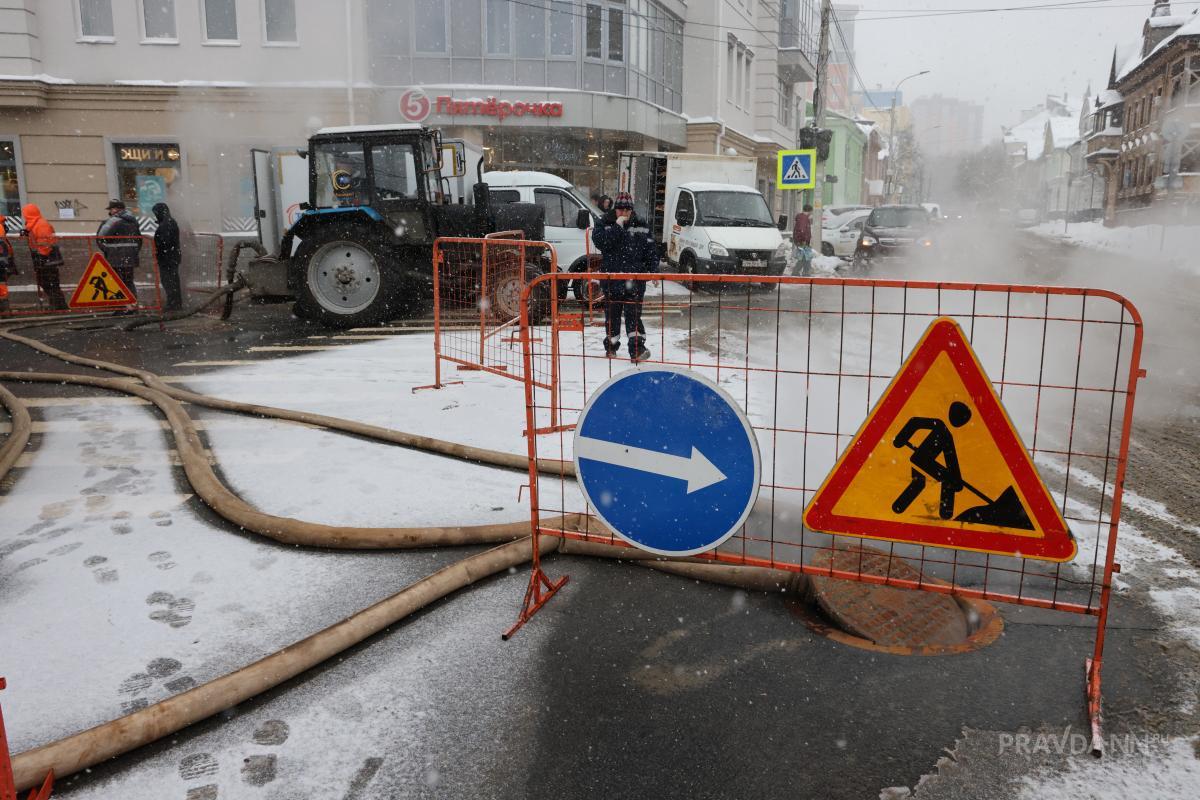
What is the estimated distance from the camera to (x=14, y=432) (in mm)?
6031

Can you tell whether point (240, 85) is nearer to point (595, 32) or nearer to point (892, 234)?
point (595, 32)

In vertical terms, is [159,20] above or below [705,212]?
above

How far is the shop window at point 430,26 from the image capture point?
22641 millimetres

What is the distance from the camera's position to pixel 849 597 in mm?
3748

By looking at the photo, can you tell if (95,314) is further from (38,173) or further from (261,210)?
(38,173)

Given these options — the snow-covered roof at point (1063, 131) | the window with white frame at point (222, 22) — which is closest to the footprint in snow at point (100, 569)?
the window with white frame at point (222, 22)

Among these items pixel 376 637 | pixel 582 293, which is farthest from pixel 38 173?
pixel 376 637

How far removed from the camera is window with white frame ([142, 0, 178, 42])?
21.3m

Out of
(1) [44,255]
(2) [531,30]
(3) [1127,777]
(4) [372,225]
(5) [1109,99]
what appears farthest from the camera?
(5) [1109,99]

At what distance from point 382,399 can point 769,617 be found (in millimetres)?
4801

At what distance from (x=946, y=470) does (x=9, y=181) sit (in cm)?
2463

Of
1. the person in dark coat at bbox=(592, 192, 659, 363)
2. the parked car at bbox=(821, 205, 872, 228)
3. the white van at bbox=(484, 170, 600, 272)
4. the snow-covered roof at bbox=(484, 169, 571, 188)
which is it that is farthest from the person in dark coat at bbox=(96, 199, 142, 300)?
the parked car at bbox=(821, 205, 872, 228)

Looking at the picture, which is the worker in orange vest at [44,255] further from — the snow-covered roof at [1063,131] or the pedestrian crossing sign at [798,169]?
the snow-covered roof at [1063,131]

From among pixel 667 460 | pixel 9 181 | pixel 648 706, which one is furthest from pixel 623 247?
pixel 9 181
